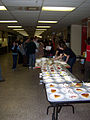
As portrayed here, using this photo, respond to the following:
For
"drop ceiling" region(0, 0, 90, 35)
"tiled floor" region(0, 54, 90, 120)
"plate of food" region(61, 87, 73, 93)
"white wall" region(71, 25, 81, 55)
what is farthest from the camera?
"white wall" region(71, 25, 81, 55)

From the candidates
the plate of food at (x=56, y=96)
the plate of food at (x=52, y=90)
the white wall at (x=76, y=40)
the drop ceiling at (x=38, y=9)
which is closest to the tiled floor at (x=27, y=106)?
the plate of food at (x=52, y=90)

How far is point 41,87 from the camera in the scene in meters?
5.18

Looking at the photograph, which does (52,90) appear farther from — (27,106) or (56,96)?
(27,106)

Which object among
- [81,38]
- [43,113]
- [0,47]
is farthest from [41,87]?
[0,47]

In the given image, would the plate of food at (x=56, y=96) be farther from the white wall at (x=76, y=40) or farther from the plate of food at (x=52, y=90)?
the white wall at (x=76, y=40)

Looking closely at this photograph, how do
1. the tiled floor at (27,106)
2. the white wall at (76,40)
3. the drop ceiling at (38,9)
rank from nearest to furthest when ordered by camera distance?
the tiled floor at (27,106)
the drop ceiling at (38,9)
the white wall at (76,40)

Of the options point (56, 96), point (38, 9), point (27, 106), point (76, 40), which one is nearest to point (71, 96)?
point (56, 96)

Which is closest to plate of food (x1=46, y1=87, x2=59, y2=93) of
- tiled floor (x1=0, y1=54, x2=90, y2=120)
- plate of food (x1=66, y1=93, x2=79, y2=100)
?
plate of food (x1=66, y1=93, x2=79, y2=100)

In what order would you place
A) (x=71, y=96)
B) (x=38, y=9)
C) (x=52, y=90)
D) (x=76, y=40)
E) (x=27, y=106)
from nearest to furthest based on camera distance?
1. (x=71, y=96)
2. (x=52, y=90)
3. (x=27, y=106)
4. (x=38, y=9)
5. (x=76, y=40)

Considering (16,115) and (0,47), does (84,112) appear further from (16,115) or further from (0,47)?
(0,47)

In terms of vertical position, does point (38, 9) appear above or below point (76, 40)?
above

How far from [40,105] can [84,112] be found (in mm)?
1067

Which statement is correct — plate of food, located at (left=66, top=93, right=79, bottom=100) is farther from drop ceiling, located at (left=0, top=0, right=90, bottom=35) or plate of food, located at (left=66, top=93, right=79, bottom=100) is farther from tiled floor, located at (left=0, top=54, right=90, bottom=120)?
drop ceiling, located at (left=0, top=0, right=90, bottom=35)

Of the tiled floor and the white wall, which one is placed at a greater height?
the white wall
